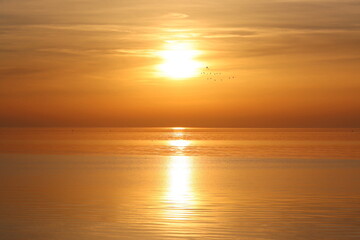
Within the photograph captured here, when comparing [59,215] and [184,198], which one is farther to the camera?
[184,198]

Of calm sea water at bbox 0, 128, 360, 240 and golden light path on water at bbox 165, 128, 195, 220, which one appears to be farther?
golden light path on water at bbox 165, 128, 195, 220

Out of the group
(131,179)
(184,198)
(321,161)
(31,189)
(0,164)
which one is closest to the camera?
(184,198)

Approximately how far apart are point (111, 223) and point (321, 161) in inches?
706

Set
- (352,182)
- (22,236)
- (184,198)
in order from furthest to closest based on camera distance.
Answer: (352,182) → (184,198) → (22,236)

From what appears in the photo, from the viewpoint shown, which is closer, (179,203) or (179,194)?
(179,203)

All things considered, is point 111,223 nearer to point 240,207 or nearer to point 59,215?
point 59,215

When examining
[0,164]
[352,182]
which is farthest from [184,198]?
[0,164]

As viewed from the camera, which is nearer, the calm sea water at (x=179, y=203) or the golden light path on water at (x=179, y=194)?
the calm sea water at (x=179, y=203)

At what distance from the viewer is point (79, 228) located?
32.1ft

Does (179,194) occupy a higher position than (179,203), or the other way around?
(179,194)

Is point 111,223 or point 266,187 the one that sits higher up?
point 266,187

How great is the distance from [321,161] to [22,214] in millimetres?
18152

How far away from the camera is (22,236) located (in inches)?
361

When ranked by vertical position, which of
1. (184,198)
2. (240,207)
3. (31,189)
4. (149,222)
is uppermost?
(31,189)
